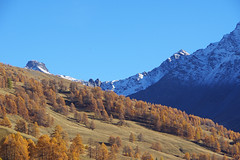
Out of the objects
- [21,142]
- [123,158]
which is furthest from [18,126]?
[123,158]

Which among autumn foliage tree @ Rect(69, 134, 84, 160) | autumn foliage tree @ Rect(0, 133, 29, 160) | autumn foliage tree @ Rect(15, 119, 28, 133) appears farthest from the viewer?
autumn foliage tree @ Rect(15, 119, 28, 133)

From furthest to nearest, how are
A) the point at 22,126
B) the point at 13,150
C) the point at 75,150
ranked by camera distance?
the point at 22,126 < the point at 75,150 < the point at 13,150

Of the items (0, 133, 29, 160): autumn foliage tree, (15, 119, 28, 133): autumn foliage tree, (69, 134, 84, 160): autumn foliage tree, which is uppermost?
(15, 119, 28, 133): autumn foliage tree

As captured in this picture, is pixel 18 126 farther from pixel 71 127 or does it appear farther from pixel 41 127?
pixel 71 127

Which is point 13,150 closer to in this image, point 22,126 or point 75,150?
point 75,150

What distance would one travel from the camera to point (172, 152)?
19525 cm

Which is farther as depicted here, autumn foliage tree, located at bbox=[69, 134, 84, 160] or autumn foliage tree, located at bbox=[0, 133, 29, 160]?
autumn foliage tree, located at bbox=[69, 134, 84, 160]

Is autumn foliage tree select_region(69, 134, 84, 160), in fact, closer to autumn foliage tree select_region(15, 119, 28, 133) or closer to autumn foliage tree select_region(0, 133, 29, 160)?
autumn foliage tree select_region(0, 133, 29, 160)

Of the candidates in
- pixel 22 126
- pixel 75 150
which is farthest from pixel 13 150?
pixel 22 126

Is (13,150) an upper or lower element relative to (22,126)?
lower

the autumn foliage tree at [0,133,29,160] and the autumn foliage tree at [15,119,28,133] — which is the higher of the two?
the autumn foliage tree at [15,119,28,133]

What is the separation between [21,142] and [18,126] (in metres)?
41.0

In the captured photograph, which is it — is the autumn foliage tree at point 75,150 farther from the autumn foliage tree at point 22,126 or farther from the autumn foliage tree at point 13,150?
the autumn foliage tree at point 22,126

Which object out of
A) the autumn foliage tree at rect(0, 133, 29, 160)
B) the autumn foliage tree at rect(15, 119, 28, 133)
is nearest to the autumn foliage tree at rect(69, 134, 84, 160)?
the autumn foliage tree at rect(0, 133, 29, 160)
